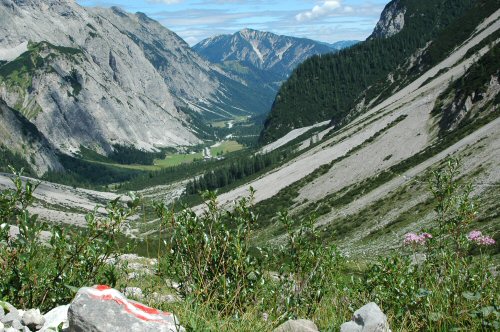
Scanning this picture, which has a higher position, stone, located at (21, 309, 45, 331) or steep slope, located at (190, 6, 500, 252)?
stone, located at (21, 309, 45, 331)

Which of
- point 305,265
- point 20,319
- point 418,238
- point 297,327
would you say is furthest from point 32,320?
point 418,238

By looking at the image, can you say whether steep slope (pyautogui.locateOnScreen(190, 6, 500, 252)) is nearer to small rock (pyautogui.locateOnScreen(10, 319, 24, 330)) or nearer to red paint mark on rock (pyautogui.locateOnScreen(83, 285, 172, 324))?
red paint mark on rock (pyautogui.locateOnScreen(83, 285, 172, 324))

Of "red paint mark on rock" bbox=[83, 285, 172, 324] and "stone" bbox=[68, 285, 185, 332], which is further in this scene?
"red paint mark on rock" bbox=[83, 285, 172, 324]

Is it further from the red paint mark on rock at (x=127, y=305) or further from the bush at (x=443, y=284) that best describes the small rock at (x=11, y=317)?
the bush at (x=443, y=284)

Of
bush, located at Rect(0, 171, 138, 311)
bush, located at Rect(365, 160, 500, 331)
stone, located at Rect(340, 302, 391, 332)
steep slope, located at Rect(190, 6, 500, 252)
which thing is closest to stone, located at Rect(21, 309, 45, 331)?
bush, located at Rect(0, 171, 138, 311)

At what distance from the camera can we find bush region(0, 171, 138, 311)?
8281 millimetres

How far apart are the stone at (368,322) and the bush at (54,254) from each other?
408 centimetres

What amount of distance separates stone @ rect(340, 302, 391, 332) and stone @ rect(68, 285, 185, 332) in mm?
2254

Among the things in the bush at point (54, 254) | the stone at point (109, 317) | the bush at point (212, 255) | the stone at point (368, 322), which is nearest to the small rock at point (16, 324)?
the bush at point (54, 254)

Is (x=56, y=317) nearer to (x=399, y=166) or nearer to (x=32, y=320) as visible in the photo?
(x=32, y=320)

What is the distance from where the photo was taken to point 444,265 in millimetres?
9383

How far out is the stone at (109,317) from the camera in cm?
621

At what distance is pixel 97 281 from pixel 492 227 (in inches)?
1390

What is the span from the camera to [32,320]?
7250 millimetres
